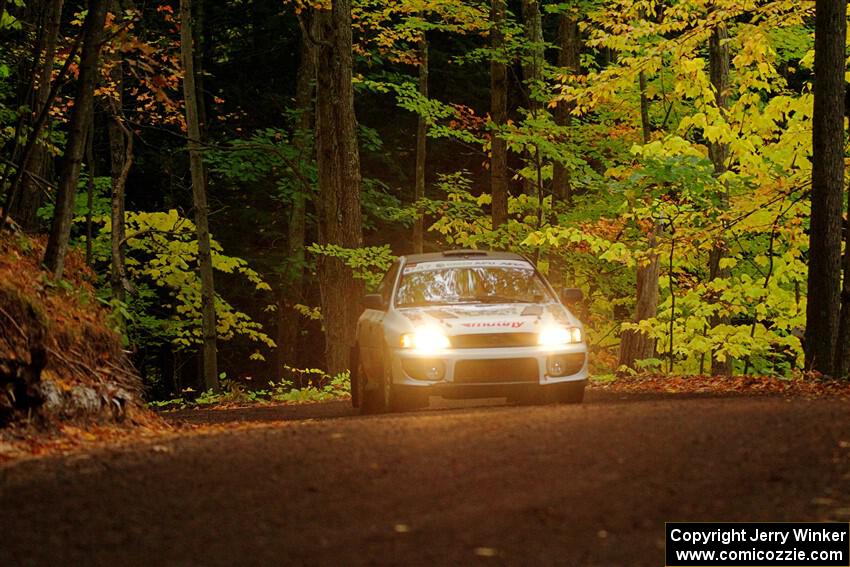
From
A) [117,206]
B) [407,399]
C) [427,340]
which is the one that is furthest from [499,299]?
[117,206]

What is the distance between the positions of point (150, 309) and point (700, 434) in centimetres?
2917

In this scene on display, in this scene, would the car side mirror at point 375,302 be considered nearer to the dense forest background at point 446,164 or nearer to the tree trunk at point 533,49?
the dense forest background at point 446,164

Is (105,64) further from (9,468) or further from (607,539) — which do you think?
(607,539)

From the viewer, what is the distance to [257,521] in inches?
232

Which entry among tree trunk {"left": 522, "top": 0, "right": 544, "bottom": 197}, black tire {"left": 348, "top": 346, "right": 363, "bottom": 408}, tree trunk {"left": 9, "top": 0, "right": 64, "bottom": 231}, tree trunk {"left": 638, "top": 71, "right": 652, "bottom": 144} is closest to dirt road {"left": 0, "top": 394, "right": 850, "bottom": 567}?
black tire {"left": 348, "top": 346, "right": 363, "bottom": 408}

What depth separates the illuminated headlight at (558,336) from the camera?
1152cm

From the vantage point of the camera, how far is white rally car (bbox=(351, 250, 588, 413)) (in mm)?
11328

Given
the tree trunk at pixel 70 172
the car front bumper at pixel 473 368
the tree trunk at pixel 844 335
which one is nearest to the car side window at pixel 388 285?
the car front bumper at pixel 473 368

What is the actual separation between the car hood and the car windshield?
44 cm

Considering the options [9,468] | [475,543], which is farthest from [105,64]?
[475,543]

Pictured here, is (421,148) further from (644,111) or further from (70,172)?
(70,172)

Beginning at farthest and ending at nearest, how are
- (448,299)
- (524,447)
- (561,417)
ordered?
(448,299), (561,417), (524,447)

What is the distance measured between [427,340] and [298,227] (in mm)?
22108

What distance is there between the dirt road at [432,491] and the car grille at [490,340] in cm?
277
